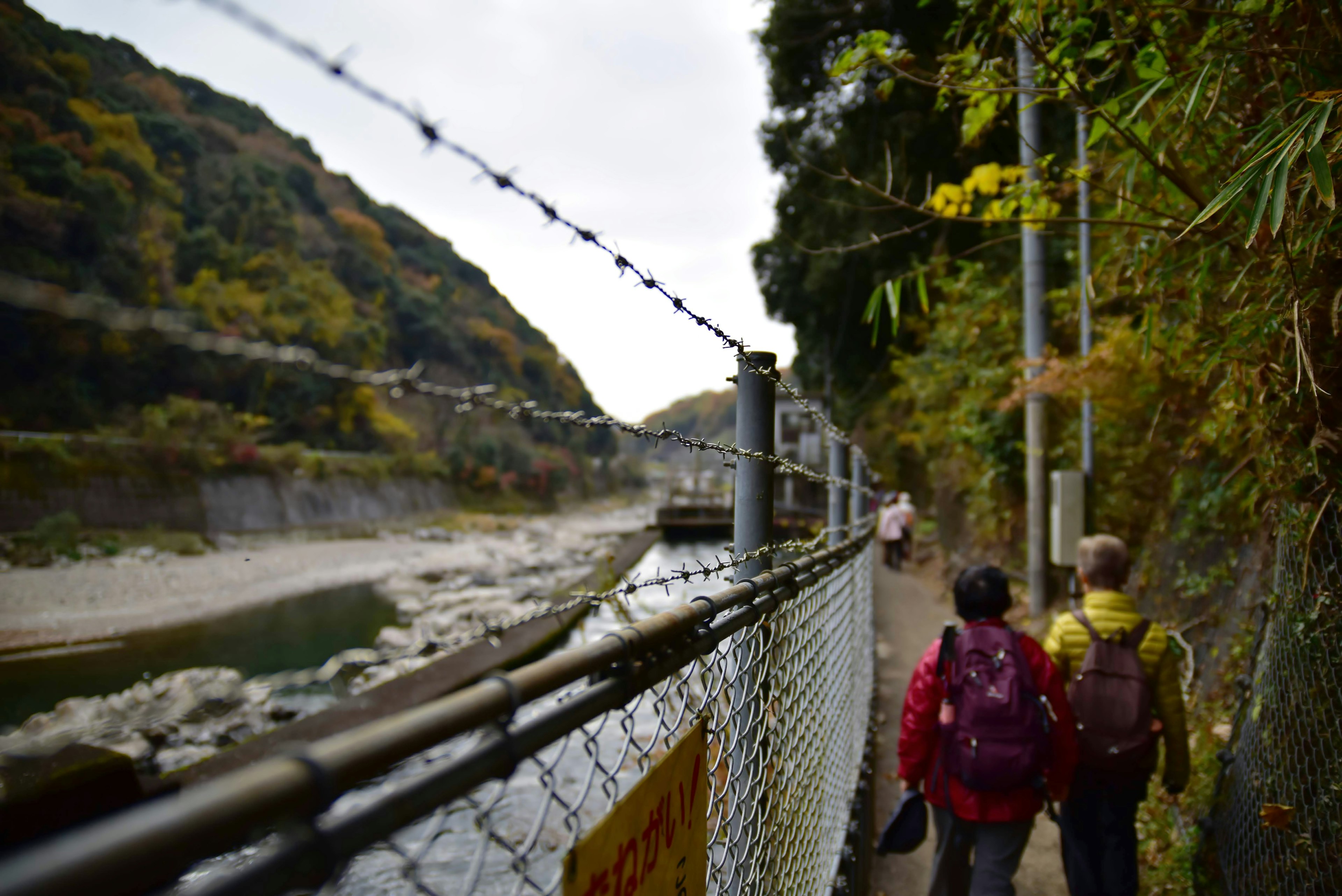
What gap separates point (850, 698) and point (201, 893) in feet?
9.87

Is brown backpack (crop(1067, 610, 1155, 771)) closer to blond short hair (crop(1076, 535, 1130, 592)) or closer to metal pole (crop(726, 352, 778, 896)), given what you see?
blond short hair (crop(1076, 535, 1130, 592))

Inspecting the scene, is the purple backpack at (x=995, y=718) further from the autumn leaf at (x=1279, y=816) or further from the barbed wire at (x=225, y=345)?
the barbed wire at (x=225, y=345)

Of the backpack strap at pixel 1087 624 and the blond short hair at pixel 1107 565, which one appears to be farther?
the blond short hair at pixel 1107 565

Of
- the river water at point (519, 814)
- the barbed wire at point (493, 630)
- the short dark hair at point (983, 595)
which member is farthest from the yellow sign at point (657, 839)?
the short dark hair at point (983, 595)

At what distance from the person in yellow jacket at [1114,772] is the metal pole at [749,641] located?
164 cm

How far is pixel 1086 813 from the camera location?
2.53 meters

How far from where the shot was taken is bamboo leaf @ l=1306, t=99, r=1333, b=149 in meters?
1.38

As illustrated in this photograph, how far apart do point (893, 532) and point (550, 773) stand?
12.1 meters

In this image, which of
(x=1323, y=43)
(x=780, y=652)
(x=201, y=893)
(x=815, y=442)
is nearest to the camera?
(x=201, y=893)

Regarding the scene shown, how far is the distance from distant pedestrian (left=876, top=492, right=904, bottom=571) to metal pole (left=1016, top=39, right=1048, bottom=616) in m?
5.34

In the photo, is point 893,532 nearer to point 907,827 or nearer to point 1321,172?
point 907,827

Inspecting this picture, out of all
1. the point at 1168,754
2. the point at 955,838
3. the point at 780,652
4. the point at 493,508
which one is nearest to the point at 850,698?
the point at 955,838

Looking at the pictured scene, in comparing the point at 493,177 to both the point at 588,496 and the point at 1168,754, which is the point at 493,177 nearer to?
the point at 1168,754

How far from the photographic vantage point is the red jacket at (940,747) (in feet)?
7.39
